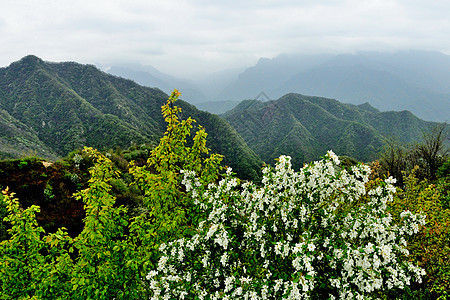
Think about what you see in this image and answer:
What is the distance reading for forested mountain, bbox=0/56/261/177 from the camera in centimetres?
7081

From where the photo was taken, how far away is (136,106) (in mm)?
112750

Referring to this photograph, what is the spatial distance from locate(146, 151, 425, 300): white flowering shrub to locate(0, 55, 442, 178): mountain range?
2284 inches

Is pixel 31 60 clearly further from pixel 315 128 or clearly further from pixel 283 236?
pixel 315 128

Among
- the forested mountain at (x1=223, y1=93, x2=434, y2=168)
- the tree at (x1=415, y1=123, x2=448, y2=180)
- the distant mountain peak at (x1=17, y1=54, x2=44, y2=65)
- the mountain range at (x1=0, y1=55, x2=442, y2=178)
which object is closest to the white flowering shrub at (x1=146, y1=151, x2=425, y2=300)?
the tree at (x1=415, y1=123, x2=448, y2=180)

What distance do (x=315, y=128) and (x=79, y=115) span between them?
4870 inches

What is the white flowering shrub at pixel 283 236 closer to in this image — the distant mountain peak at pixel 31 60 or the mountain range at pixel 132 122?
the mountain range at pixel 132 122

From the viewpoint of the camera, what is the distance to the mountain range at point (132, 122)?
241 ft

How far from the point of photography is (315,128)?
133m

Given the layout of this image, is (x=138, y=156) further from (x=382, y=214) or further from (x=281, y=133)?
(x=281, y=133)

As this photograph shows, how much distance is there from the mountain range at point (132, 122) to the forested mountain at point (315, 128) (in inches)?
19.3

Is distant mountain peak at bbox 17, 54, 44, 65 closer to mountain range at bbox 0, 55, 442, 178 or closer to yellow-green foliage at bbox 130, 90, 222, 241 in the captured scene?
mountain range at bbox 0, 55, 442, 178

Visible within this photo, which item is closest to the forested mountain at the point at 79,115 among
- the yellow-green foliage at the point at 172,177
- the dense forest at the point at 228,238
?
the dense forest at the point at 228,238

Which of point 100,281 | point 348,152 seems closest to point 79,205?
point 100,281

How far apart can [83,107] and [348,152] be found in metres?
116
